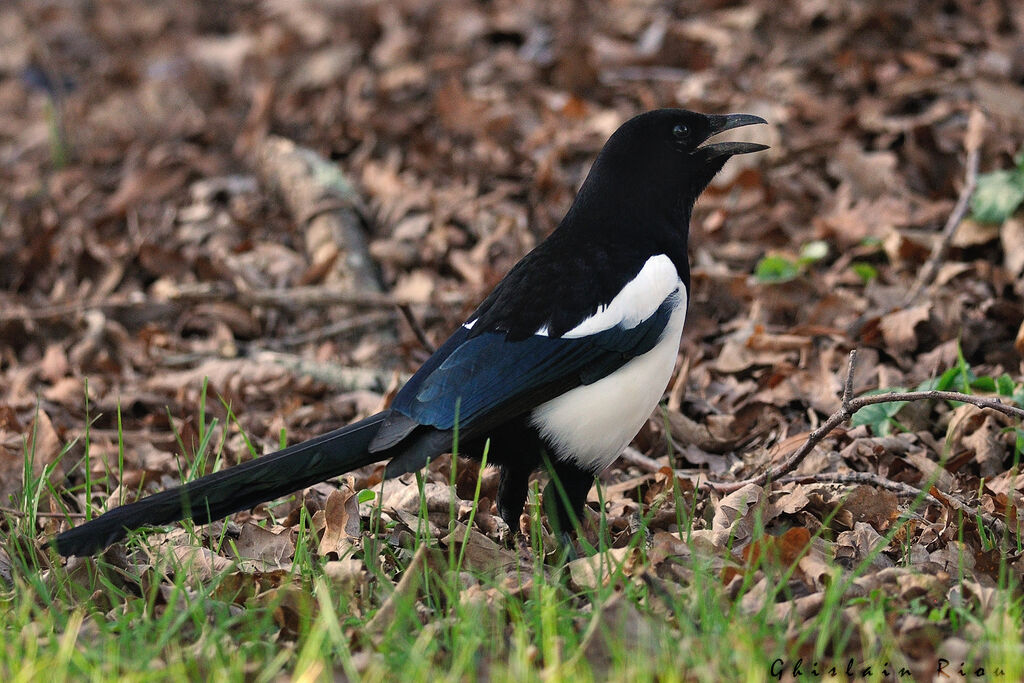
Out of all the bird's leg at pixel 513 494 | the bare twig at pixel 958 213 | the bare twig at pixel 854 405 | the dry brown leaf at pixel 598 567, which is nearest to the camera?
the dry brown leaf at pixel 598 567

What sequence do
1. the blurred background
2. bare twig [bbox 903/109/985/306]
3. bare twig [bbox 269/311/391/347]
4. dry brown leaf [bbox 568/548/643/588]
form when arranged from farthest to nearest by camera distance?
bare twig [bbox 269/311/391/347], bare twig [bbox 903/109/985/306], the blurred background, dry brown leaf [bbox 568/548/643/588]

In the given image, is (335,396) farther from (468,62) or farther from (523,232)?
(468,62)

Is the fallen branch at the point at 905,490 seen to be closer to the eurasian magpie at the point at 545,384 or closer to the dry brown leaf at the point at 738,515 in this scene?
the dry brown leaf at the point at 738,515

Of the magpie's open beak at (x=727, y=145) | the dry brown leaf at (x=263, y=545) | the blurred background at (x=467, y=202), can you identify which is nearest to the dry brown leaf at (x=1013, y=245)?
the blurred background at (x=467, y=202)

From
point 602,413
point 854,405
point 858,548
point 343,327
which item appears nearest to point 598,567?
point 602,413

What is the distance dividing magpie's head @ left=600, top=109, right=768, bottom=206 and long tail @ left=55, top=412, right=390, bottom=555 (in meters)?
1.02

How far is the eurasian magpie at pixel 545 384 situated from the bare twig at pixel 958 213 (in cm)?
150

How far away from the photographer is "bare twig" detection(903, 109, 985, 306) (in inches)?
170

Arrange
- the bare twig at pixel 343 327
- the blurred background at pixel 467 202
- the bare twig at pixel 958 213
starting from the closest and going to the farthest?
the blurred background at pixel 467 202 < the bare twig at pixel 958 213 < the bare twig at pixel 343 327

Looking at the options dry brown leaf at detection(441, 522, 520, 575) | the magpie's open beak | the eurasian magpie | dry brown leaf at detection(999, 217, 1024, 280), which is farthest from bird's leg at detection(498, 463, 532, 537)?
dry brown leaf at detection(999, 217, 1024, 280)

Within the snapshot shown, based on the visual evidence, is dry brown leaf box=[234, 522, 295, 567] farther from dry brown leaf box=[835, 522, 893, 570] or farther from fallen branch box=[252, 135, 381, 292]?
fallen branch box=[252, 135, 381, 292]

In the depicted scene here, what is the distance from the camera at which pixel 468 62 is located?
6723 millimetres

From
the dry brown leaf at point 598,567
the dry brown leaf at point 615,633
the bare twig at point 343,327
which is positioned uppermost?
the dry brown leaf at point 615,633

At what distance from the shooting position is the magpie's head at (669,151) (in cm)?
325
